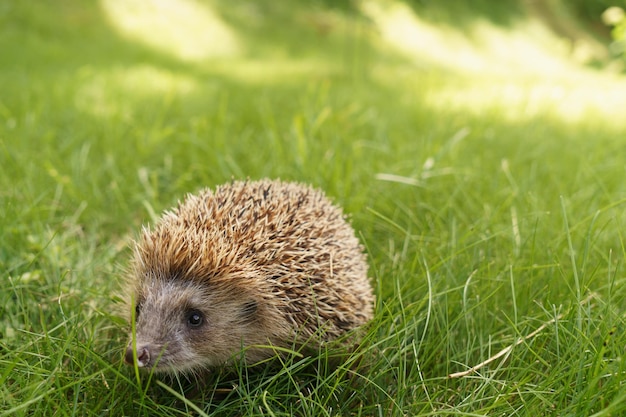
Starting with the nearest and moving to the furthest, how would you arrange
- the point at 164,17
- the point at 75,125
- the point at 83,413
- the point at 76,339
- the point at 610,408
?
1. the point at 610,408
2. the point at 83,413
3. the point at 76,339
4. the point at 75,125
5. the point at 164,17

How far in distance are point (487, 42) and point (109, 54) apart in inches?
709

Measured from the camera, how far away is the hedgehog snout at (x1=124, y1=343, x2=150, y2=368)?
83.7 inches

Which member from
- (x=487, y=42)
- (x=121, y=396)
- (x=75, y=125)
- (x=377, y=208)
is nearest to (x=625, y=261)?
(x=377, y=208)

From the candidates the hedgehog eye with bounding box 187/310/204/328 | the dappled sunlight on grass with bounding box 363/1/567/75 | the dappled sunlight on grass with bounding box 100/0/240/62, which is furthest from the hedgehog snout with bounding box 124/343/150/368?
the dappled sunlight on grass with bounding box 363/1/567/75

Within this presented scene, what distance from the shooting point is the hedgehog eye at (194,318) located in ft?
8.20

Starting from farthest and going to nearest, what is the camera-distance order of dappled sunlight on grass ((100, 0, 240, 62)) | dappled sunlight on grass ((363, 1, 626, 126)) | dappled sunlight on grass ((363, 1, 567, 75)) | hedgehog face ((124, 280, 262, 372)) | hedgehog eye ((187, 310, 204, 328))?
dappled sunlight on grass ((363, 1, 567, 75)) → dappled sunlight on grass ((100, 0, 240, 62)) → dappled sunlight on grass ((363, 1, 626, 126)) → hedgehog eye ((187, 310, 204, 328)) → hedgehog face ((124, 280, 262, 372))

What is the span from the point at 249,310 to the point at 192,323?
0.91ft

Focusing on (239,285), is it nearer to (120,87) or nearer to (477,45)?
(120,87)

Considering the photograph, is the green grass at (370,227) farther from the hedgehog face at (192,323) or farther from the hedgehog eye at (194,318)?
the hedgehog eye at (194,318)

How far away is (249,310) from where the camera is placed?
261cm

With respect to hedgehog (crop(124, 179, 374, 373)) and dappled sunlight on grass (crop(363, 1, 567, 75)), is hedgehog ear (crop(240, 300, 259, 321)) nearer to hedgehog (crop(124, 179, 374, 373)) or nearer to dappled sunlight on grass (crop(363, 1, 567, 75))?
hedgehog (crop(124, 179, 374, 373))

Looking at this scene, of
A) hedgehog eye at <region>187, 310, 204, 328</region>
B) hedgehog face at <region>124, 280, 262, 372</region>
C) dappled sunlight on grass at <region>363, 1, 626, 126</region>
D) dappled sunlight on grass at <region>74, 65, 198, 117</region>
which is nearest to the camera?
hedgehog face at <region>124, 280, 262, 372</region>

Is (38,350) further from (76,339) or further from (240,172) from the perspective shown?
(240,172)

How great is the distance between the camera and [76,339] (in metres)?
2.30
